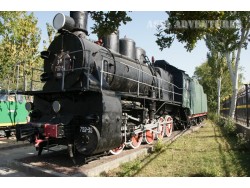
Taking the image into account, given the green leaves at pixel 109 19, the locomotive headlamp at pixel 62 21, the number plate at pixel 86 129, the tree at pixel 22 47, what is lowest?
the number plate at pixel 86 129

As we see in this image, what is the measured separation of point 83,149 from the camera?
7.02 m

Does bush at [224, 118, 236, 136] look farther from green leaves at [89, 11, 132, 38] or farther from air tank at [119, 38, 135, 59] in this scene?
green leaves at [89, 11, 132, 38]

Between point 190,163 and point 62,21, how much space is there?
18.0 ft

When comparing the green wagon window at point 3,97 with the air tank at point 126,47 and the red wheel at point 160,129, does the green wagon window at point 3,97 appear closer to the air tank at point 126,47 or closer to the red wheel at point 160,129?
the air tank at point 126,47

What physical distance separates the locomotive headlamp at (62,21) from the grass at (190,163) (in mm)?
4312

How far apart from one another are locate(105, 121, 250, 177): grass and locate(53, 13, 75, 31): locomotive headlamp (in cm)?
431

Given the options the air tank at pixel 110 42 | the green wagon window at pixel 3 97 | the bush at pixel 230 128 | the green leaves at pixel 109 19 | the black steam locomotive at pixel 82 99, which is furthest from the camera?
the bush at pixel 230 128

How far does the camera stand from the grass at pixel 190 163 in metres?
6.89

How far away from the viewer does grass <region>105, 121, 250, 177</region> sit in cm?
689

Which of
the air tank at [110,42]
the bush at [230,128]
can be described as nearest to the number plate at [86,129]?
the air tank at [110,42]

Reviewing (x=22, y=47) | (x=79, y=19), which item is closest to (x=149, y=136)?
(x=79, y=19)

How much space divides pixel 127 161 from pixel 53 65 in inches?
144

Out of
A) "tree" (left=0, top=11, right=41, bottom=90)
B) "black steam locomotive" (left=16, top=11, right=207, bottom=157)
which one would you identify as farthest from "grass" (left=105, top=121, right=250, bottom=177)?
"tree" (left=0, top=11, right=41, bottom=90)

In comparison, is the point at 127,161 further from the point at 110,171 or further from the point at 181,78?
the point at 181,78
